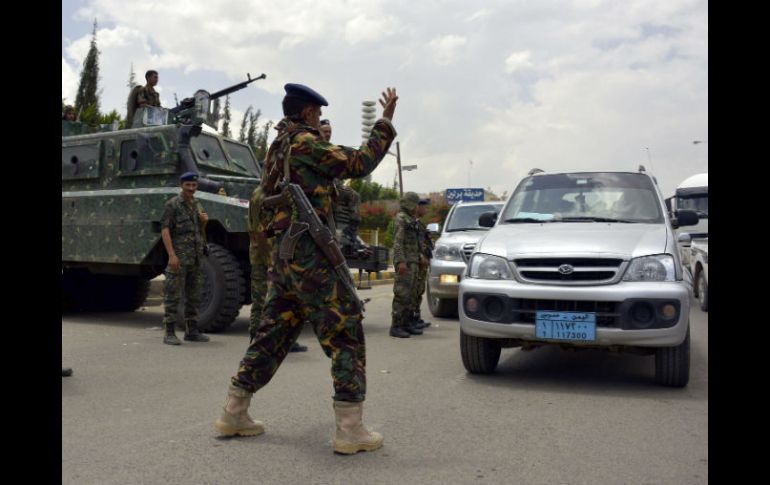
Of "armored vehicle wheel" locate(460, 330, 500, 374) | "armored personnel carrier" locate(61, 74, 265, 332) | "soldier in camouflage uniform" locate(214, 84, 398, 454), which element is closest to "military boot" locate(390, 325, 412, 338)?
"armored personnel carrier" locate(61, 74, 265, 332)

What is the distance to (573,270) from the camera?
493 centimetres

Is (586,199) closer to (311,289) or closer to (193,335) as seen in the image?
(311,289)

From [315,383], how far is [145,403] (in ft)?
3.89

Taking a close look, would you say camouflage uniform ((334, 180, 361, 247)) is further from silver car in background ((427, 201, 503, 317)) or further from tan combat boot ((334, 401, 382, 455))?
tan combat boot ((334, 401, 382, 455))

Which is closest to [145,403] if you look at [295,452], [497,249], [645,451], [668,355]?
[295,452]

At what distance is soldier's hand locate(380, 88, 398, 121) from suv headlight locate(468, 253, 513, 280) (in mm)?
1950

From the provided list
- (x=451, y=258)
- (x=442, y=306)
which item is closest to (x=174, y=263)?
(x=451, y=258)

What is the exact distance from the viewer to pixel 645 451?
11.8ft

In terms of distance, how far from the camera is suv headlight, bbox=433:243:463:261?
31.5 feet

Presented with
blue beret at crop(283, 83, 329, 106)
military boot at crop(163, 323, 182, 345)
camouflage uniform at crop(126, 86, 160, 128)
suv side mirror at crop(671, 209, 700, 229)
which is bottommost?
military boot at crop(163, 323, 182, 345)

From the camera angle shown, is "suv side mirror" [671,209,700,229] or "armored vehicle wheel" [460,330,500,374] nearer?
"armored vehicle wheel" [460,330,500,374]

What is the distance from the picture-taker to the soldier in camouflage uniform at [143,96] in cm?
1012
